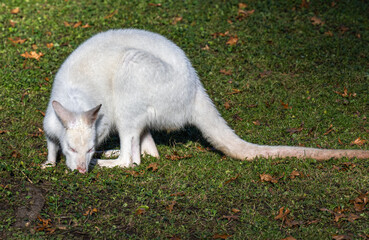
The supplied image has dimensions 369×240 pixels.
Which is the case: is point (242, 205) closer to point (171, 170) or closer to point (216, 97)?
point (171, 170)

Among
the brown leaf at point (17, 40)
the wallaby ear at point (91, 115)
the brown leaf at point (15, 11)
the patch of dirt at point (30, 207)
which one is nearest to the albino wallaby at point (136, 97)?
the wallaby ear at point (91, 115)

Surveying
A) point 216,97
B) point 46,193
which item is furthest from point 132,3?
point 46,193

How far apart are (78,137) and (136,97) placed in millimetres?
780

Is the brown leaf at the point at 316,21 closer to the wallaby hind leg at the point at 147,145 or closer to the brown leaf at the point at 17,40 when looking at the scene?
the wallaby hind leg at the point at 147,145

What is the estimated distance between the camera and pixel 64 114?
4.66 m

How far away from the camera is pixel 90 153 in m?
4.87

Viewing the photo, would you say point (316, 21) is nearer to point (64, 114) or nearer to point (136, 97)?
point (136, 97)

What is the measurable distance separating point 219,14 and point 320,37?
1.89m

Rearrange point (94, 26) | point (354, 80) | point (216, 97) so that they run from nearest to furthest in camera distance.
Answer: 1. point (216, 97)
2. point (354, 80)
3. point (94, 26)

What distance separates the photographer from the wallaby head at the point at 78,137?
471 cm

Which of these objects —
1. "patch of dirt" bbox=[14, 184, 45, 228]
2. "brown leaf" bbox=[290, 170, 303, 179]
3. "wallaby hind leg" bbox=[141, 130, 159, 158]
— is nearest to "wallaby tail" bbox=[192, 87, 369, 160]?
"brown leaf" bbox=[290, 170, 303, 179]

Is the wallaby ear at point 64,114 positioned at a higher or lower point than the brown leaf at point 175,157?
higher

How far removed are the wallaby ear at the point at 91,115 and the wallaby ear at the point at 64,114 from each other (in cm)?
12

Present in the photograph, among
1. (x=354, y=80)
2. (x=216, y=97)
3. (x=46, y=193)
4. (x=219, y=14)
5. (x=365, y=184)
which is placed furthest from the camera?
(x=219, y=14)
